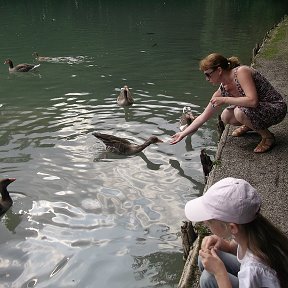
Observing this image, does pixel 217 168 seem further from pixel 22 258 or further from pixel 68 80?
pixel 68 80

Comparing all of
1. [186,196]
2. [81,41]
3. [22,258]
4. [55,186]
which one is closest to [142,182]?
[186,196]

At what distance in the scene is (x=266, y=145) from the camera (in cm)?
689

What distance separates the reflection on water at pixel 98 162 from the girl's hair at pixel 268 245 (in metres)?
2.58

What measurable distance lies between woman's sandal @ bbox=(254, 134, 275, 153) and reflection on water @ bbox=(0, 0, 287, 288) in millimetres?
1297

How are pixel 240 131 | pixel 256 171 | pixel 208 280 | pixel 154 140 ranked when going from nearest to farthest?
pixel 208 280 → pixel 256 171 → pixel 240 131 → pixel 154 140

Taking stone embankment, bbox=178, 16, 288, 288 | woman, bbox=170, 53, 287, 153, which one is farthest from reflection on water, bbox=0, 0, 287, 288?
woman, bbox=170, 53, 287, 153

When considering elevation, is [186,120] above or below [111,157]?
above

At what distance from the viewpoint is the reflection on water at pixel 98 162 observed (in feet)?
19.4

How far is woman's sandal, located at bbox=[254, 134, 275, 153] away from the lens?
271 inches

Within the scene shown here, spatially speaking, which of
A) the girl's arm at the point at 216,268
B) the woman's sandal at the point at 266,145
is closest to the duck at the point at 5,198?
the woman's sandal at the point at 266,145

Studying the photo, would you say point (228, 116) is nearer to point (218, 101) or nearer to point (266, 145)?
point (266, 145)

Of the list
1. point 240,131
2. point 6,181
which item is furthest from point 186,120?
point 6,181

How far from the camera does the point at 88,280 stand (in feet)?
18.1

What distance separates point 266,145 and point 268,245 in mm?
4117
